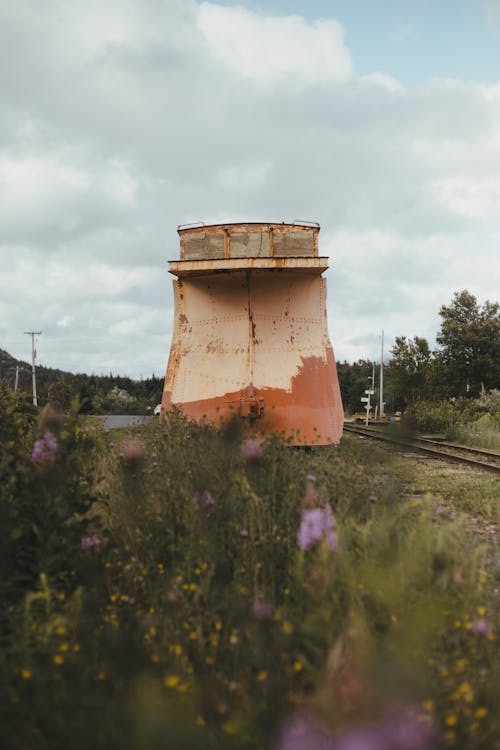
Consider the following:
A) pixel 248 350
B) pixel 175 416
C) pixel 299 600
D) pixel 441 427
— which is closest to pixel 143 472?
pixel 299 600

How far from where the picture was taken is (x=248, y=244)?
8703 millimetres

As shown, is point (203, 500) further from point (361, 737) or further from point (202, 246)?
point (202, 246)

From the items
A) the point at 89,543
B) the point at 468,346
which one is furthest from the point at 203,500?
the point at 468,346

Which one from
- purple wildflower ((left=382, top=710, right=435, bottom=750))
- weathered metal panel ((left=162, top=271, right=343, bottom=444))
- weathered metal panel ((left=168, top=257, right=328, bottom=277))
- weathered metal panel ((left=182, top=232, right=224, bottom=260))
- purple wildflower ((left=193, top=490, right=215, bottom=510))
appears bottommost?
purple wildflower ((left=382, top=710, right=435, bottom=750))

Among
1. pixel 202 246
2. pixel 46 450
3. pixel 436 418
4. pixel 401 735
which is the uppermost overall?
pixel 202 246

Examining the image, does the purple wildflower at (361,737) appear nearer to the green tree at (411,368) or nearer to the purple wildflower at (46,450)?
the purple wildflower at (46,450)

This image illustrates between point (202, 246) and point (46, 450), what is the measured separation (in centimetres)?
598

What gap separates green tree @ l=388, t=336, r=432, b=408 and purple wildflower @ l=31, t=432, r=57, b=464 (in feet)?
81.9

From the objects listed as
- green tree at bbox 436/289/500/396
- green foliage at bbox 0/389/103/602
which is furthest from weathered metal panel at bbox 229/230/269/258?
green tree at bbox 436/289/500/396

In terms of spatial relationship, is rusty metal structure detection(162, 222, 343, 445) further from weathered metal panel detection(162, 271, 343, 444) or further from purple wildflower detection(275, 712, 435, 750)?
purple wildflower detection(275, 712, 435, 750)

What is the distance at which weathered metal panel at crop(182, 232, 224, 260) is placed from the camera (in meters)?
8.73

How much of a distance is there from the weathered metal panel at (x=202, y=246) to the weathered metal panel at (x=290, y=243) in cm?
83

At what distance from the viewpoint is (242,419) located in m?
7.73

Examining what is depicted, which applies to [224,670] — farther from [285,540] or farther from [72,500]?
[72,500]
